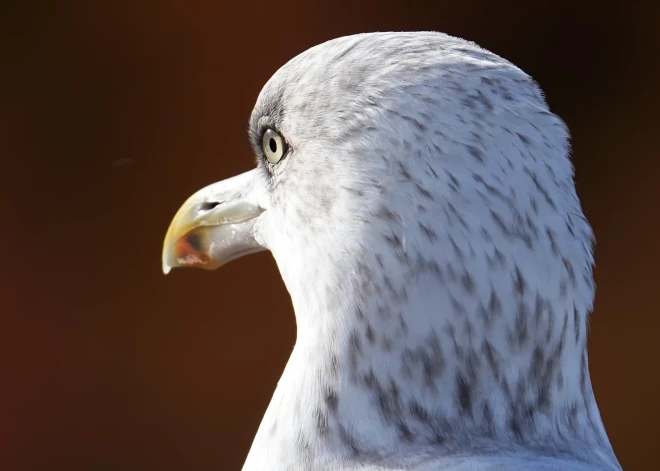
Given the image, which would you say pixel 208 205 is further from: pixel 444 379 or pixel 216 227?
pixel 444 379

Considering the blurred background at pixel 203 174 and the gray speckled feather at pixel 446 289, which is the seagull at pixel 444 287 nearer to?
the gray speckled feather at pixel 446 289

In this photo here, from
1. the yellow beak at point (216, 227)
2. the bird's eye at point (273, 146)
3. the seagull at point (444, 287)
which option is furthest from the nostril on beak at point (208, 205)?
the seagull at point (444, 287)

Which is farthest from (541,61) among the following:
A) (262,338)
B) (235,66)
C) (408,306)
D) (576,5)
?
(408,306)

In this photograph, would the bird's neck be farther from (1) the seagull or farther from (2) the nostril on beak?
(2) the nostril on beak

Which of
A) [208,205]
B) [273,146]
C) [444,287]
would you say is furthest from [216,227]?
[444,287]

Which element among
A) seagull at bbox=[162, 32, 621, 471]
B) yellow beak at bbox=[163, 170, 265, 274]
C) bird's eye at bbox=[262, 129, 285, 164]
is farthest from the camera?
yellow beak at bbox=[163, 170, 265, 274]

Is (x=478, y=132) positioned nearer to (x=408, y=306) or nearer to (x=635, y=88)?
(x=408, y=306)

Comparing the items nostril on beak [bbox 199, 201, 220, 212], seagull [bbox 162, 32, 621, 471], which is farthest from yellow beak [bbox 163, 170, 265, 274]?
seagull [bbox 162, 32, 621, 471]
